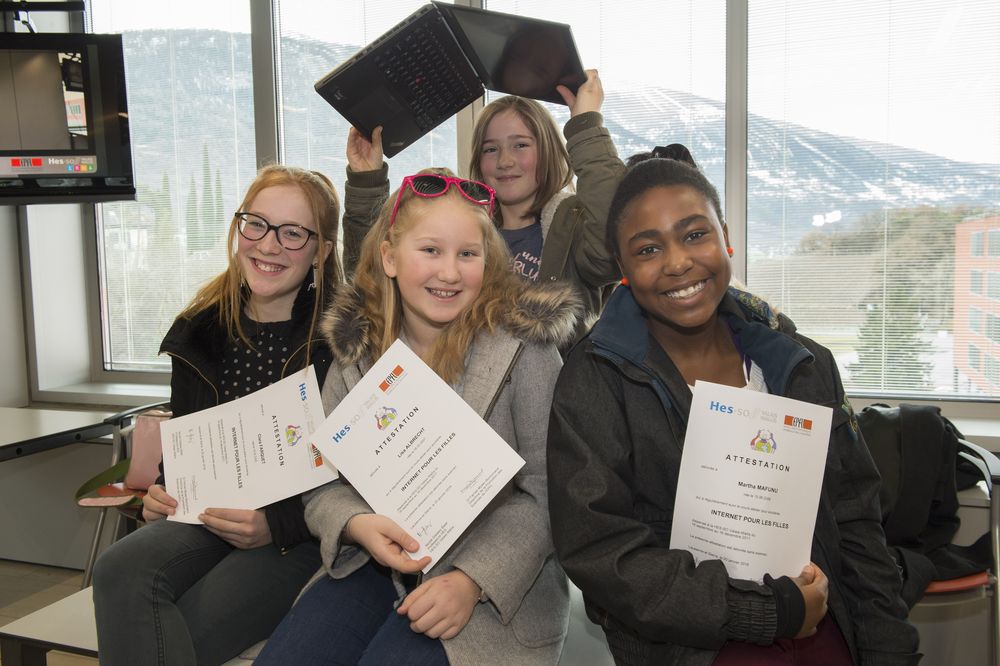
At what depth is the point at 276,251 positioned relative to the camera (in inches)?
68.2

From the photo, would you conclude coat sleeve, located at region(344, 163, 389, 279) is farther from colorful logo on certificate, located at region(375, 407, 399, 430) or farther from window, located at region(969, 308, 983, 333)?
window, located at region(969, 308, 983, 333)

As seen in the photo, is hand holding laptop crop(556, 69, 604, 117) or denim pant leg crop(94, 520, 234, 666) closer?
denim pant leg crop(94, 520, 234, 666)

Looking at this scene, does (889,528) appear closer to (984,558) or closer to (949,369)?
(984,558)

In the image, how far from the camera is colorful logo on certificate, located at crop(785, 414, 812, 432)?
1189 mm

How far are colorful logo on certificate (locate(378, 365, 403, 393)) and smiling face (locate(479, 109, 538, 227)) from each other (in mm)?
878

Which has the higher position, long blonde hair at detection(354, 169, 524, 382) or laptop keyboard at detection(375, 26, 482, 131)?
laptop keyboard at detection(375, 26, 482, 131)

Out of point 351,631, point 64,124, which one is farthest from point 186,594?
point 64,124

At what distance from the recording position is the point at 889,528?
5.54ft

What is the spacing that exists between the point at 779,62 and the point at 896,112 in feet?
1.52

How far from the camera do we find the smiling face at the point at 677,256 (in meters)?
1.31

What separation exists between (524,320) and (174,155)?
111 inches

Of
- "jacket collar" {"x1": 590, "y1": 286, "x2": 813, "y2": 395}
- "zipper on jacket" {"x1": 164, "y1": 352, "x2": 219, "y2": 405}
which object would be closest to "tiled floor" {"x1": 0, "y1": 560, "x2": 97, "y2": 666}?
"zipper on jacket" {"x1": 164, "y1": 352, "x2": 219, "y2": 405}

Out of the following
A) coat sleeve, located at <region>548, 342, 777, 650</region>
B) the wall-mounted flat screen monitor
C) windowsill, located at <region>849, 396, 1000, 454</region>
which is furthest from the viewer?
the wall-mounted flat screen monitor

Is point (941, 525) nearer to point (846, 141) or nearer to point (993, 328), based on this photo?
point (993, 328)
